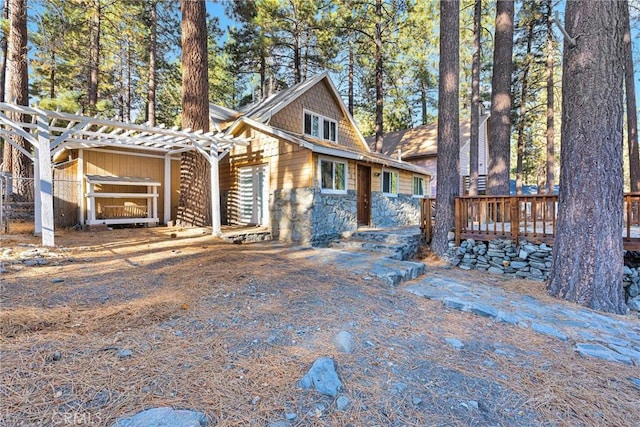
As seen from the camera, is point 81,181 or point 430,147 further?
point 430,147

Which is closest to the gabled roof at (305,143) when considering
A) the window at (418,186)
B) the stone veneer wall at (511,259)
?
the window at (418,186)

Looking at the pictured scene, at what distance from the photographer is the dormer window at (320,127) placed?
452 inches

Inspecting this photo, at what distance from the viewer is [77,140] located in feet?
24.5

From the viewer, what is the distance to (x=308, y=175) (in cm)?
809

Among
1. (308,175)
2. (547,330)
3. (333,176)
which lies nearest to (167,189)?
(308,175)

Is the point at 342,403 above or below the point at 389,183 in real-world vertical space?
below

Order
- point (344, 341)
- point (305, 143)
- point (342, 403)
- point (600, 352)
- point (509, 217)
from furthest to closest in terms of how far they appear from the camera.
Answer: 1. point (305, 143)
2. point (509, 217)
3. point (600, 352)
4. point (344, 341)
5. point (342, 403)

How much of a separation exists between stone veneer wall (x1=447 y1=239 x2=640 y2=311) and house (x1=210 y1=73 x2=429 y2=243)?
3170mm

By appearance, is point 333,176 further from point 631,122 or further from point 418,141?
point 631,122

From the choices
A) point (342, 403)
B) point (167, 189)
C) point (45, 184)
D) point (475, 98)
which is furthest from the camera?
point (475, 98)

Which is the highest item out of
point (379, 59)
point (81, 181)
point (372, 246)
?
point (379, 59)

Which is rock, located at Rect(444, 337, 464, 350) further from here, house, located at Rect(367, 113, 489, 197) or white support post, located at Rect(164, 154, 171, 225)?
house, located at Rect(367, 113, 489, 197)

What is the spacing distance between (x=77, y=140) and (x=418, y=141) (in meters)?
15.2

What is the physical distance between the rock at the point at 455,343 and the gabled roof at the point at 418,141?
46.2 ft
